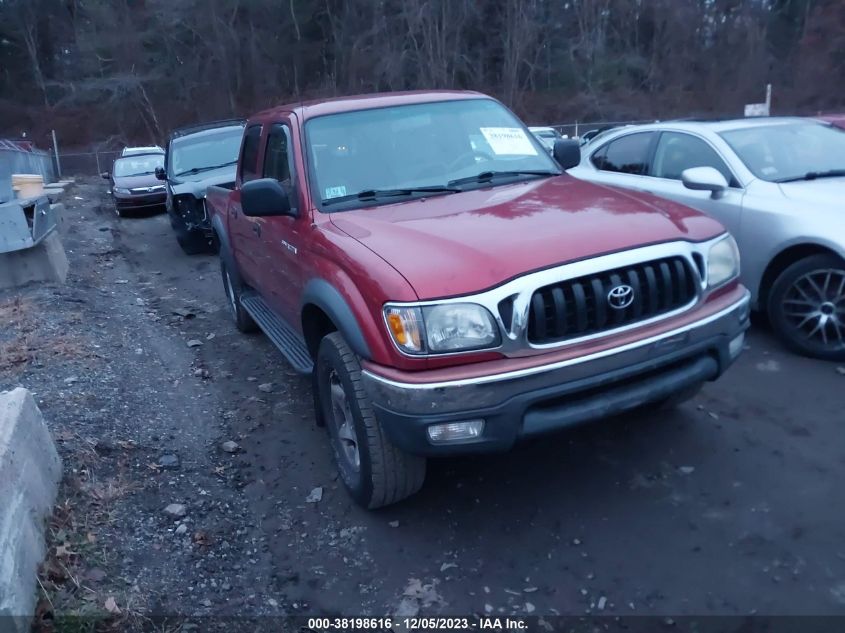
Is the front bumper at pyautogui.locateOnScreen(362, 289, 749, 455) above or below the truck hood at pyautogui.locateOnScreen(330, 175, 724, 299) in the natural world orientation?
below

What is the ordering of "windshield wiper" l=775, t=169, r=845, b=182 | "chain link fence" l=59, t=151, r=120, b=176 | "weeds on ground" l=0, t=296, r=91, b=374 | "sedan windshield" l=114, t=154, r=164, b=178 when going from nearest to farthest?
"windshield wiper" l=775, t=169, r=845, b=182, "weeds on ground" l=0, t=296, r=91, b=374, "sedan windshield" l=114, t=154, r=164, b=178, "chain link fence" l=59, t=151, r=120, b=176

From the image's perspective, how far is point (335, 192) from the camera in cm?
436

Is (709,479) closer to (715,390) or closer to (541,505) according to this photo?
(541,505)

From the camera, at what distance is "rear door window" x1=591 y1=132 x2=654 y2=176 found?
271 inches

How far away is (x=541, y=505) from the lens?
3900 millimetres

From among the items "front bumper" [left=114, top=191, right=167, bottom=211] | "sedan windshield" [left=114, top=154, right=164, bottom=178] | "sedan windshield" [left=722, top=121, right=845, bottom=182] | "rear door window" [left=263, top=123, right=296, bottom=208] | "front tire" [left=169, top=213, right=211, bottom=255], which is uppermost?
"rear door window" [left=263, top=123, right=296, bottom=208]

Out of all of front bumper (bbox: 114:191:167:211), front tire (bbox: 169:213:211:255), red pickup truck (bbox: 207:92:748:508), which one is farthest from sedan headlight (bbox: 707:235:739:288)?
front bumper (bbox: 114:191:167:211)

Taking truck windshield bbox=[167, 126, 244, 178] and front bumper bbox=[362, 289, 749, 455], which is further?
truck windshield bbox=[167, 126, 244, 178]

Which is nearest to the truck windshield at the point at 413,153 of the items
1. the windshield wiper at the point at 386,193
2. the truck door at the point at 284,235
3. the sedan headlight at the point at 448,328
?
the windshield wiper at the point at 386,193

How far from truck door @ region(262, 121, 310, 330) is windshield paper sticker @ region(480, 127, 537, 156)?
4.13ft

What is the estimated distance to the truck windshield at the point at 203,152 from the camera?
485 inches

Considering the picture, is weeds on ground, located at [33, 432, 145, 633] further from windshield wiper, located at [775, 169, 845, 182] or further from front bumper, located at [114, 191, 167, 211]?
front bumper, located at [114, 191, 167, 211]

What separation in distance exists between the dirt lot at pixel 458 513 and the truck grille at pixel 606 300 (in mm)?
1043

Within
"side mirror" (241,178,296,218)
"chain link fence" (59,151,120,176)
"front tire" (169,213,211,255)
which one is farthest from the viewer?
"chain link fence" (59,151,120,176)
